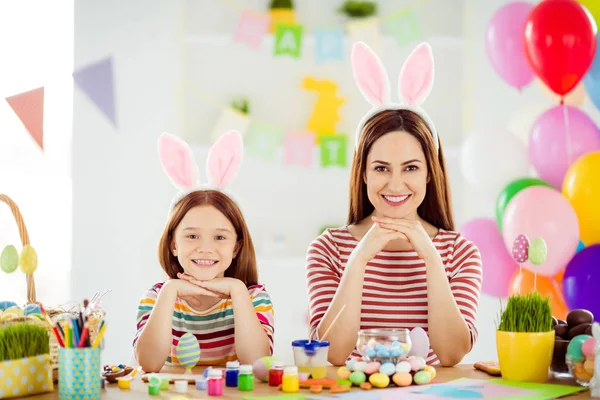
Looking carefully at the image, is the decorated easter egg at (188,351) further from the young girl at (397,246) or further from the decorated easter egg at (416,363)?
the decorated easter egg at (416,363)

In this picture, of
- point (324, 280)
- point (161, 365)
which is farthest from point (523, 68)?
point (161, 365)

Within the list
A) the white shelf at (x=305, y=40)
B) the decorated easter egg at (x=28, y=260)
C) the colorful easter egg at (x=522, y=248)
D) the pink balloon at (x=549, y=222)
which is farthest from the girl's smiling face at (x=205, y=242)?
the white shelf at (x=305, y=40)

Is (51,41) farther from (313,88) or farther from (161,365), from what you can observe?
(161,365)

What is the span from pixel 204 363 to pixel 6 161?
2.45m

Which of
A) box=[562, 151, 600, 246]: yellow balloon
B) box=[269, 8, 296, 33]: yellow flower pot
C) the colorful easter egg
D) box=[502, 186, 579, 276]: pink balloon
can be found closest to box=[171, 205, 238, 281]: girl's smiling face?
the colorful easter egg

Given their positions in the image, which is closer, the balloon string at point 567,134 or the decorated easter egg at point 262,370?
the decorated easter egg at point 262,370

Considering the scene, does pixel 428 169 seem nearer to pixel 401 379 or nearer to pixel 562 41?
pixel 401 379

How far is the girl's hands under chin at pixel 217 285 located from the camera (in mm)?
2020

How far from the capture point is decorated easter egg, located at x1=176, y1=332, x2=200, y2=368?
6.11 feet

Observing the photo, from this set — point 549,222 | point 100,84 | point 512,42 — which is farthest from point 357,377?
point 100,84

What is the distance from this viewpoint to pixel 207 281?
203cm

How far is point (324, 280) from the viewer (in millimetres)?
2217

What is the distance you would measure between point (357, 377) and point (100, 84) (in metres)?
3.10

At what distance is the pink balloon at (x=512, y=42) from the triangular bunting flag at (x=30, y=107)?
1.95m
